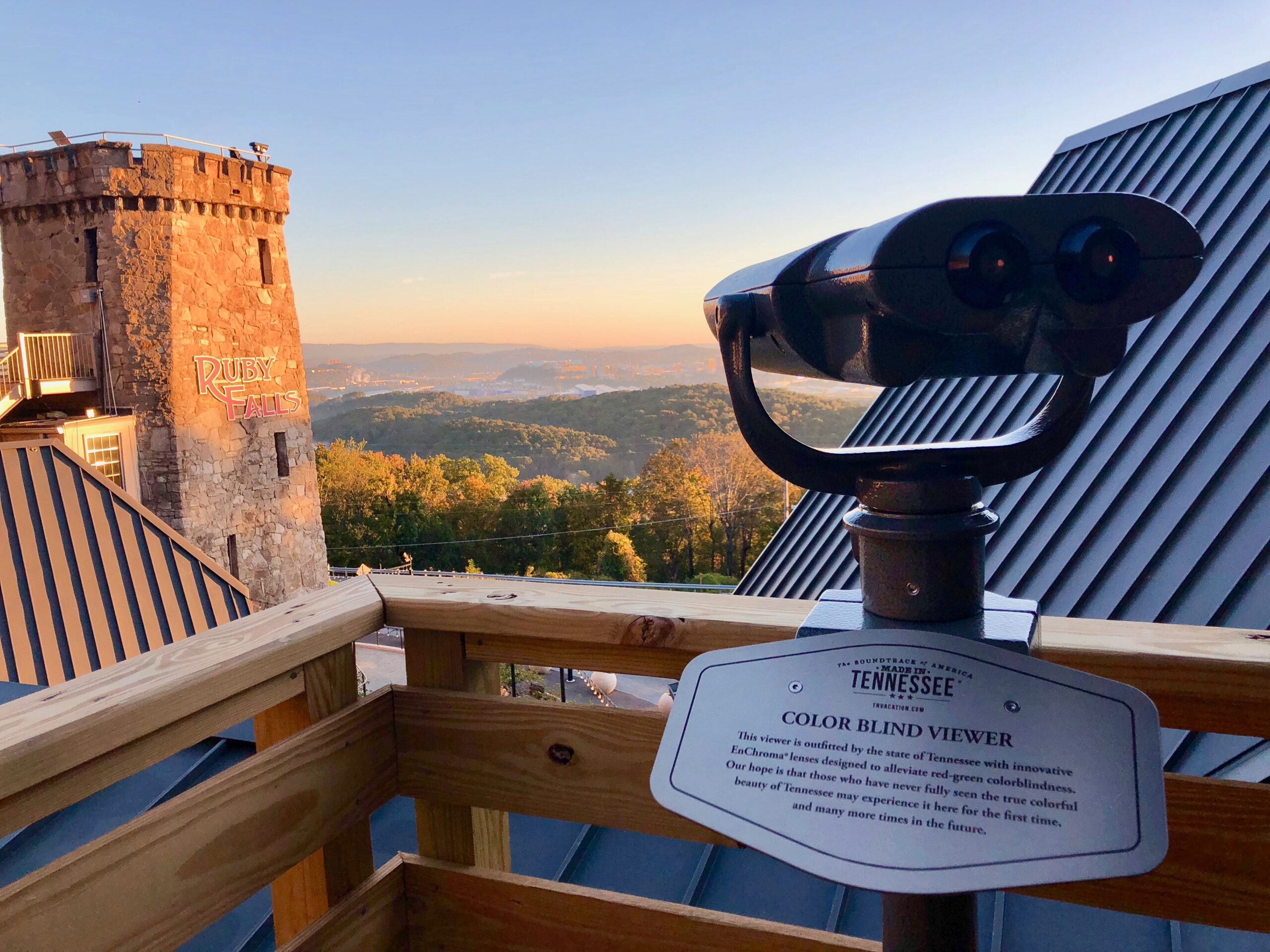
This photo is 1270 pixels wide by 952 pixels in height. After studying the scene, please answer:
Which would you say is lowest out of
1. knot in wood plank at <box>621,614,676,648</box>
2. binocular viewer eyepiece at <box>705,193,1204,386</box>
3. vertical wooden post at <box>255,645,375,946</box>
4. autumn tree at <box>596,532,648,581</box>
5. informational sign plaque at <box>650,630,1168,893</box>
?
autumn tree at <box>596,532,648,581</box>

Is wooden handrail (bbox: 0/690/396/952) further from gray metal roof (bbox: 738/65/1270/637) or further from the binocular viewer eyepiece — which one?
gray metal roof (bbox: 738/65/1270/637)

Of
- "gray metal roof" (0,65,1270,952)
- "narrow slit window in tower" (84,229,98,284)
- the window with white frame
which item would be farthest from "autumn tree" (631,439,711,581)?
"gray metal roof" (0,65,1270,952)

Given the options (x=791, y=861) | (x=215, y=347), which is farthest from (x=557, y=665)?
(x=215, y=347)

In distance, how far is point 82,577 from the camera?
5.18 metres

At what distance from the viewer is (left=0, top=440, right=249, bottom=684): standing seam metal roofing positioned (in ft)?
15.8

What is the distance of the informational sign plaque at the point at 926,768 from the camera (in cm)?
50

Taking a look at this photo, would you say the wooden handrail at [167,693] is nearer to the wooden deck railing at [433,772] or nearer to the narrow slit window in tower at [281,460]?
the wooden deck railing at [433,772]

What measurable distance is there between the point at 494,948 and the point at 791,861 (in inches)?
33.6

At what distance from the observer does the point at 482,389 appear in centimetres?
6175

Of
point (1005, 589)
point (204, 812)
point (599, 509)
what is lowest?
point (599, 509)

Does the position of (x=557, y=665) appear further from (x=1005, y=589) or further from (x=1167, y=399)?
(x=1167, y=399)

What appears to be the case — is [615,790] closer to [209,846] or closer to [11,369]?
[209,846]

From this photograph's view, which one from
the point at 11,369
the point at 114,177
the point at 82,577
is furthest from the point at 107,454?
the point at 82,577

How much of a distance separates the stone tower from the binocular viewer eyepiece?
17600mm
